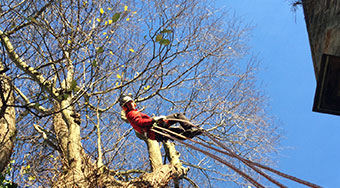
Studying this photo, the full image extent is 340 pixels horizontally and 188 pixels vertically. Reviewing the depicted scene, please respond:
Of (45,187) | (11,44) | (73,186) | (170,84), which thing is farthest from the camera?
(170,84)

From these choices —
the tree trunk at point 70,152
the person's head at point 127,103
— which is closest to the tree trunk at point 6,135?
A: the tree trunk at point 70,152

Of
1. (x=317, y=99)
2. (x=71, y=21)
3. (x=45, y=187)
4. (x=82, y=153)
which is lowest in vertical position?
(x=45, y=187)

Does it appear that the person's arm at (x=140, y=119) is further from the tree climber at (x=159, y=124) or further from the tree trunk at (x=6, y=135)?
the tree trunk at (x=6, y=135)

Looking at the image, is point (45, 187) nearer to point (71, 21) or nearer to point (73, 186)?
point (73, 186)

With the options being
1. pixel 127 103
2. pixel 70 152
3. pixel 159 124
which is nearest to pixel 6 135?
pixel 70 152

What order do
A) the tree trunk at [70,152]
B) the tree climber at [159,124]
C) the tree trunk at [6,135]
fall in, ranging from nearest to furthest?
1. the tree trunk at [6,135]
2. the tree trunk at [70,152]
3. the tree climber at [159,124]

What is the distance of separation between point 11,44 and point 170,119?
2757 millimetres

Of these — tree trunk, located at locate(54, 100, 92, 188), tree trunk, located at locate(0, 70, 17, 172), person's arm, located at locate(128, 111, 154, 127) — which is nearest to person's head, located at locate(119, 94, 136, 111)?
person's arm, located at locate(128, 111, 154, 127)

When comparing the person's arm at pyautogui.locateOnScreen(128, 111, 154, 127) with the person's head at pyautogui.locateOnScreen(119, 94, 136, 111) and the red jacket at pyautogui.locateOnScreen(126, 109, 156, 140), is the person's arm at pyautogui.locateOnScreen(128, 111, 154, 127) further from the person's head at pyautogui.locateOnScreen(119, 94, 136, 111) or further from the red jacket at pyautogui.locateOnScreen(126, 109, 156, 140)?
the person's head at pyautogui.locateOnScreen(119, 94, 136, 111)

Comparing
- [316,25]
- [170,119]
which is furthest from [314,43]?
[170,119]

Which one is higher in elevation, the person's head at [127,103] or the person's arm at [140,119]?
the person's head at [127,103]

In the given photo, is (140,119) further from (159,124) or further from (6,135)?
(6,135)

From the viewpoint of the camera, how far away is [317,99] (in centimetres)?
372

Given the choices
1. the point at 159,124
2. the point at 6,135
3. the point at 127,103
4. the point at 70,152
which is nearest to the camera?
the point at 6,135
